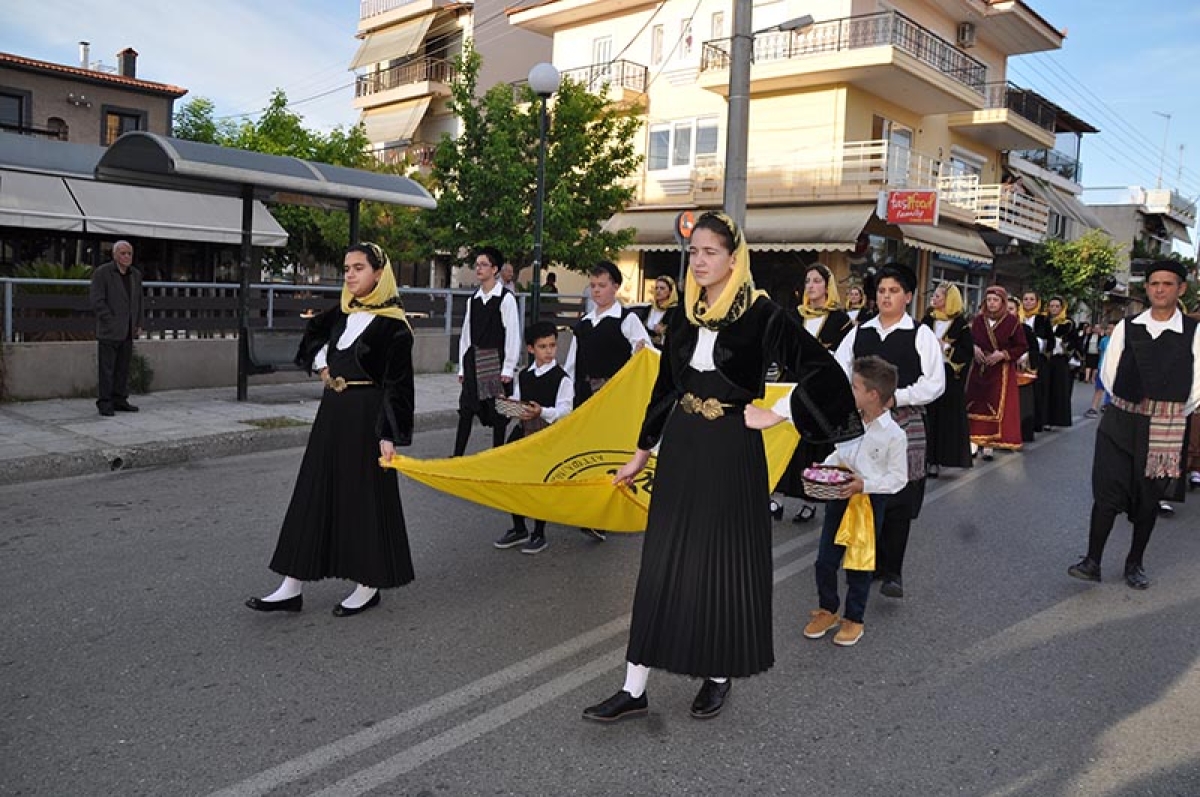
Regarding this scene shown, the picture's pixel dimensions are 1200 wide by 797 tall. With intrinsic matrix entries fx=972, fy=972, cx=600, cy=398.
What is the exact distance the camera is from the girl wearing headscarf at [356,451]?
4.86 metres

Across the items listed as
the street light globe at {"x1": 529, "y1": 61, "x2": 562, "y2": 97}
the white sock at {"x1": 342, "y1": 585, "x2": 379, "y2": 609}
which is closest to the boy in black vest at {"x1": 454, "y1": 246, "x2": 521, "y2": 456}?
the white sock at {"x1": 342, "y1": 585, "x2": 379, "y2": 609}

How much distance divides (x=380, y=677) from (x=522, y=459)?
1.86m

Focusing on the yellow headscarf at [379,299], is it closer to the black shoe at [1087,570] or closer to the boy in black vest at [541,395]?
the boy in black vest at [541,395]

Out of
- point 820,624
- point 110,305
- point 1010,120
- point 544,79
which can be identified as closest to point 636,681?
point 820,624

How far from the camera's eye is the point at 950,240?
28.1 metres

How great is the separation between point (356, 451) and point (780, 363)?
2179mm

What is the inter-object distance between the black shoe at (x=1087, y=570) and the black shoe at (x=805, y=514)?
1.94m

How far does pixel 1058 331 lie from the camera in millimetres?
13922

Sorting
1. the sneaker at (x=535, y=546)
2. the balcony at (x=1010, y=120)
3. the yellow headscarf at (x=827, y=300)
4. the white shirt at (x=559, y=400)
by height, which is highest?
the balcony at (x=1010, y=120)

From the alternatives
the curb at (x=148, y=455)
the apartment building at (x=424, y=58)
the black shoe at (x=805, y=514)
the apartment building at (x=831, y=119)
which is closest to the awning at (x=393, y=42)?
the apartment building at (x=424, y=58)

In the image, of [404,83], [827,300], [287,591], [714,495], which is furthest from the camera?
[404,83]

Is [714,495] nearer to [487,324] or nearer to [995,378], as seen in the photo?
[487,324]

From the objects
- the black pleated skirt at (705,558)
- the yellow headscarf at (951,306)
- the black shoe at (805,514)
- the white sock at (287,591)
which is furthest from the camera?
the yellow headscarf at (951,306)

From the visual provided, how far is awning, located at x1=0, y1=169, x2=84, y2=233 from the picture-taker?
1786cm
